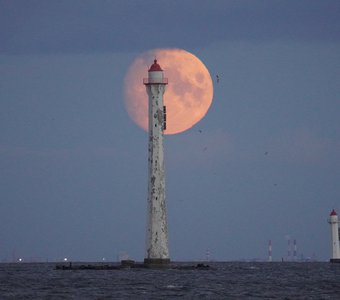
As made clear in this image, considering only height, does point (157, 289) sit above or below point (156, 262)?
below

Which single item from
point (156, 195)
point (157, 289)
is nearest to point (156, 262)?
point (156, 195)

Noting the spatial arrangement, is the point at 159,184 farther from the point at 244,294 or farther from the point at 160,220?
the point at 244,294

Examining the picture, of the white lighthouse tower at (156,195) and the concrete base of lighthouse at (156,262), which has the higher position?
the white lighthouse tower at (156,195)

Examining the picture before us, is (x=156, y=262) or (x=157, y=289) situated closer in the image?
(x=157, y=289)

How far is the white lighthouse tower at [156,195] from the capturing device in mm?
128250

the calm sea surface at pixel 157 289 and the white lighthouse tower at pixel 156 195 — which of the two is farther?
the white lighthouse tower at pixel 156 195

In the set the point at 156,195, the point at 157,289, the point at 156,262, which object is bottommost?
the point at 157,289

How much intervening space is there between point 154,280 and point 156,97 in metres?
24.7

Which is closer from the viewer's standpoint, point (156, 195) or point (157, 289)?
A: point (157, 289)

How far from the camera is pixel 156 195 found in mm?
128250

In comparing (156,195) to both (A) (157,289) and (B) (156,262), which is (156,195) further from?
(A) (157,289)

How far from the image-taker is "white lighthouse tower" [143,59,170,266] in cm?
12825

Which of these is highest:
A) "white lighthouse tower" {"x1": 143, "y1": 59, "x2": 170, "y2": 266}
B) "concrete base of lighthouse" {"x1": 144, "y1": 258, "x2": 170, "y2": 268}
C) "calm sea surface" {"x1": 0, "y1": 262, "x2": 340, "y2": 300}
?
"white lighthouse tower" {"x1": 143, "y1": 59, "x2": 170, "y2": 266}

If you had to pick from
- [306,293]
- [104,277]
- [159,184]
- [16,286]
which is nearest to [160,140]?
[159,184]
